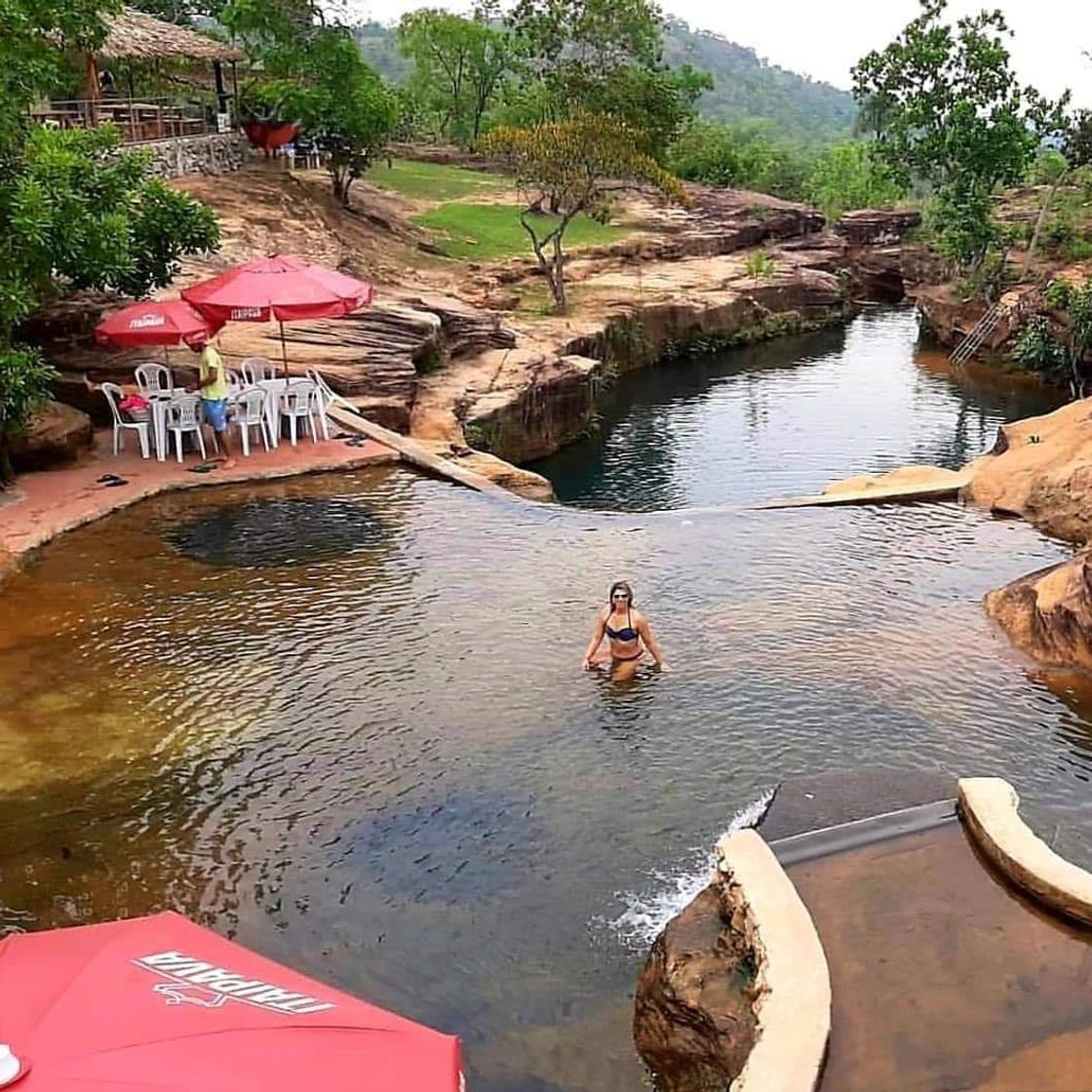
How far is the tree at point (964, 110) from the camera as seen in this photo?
3569 centimetres

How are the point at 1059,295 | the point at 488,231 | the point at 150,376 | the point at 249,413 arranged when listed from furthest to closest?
the point at 488,231 → the point at 1059,295 → the point at 150,376 → the point at 249,413

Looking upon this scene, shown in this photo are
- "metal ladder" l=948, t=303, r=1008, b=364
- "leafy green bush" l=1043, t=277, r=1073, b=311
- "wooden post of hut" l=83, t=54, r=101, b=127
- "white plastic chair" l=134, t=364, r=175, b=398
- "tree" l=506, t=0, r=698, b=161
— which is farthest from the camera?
"metal ladder" l=948, t=303, r=1008, b=364

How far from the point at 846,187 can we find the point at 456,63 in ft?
69.0

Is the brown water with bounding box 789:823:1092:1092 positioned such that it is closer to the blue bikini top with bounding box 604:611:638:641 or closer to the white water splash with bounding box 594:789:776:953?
the white water splash with bounding box 594:789:776:953

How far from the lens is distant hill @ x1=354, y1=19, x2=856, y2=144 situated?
125688 mm

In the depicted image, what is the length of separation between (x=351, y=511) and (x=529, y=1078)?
894 cm

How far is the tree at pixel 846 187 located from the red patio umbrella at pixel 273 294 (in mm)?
39725

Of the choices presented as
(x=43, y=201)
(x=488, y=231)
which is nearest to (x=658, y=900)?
(x=43, y=201)

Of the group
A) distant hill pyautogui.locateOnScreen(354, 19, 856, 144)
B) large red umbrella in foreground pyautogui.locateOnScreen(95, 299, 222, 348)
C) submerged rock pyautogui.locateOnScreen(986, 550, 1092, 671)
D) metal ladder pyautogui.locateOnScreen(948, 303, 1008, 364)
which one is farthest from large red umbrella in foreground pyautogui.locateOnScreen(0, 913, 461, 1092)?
distant hill pyautogui.locateOnScreen(354, 19, 856, 144)

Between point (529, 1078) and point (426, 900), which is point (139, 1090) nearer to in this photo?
point (529, 1078)

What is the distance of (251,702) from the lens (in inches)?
374

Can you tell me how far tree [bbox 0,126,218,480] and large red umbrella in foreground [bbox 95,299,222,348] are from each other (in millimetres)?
516

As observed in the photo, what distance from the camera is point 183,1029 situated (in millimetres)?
4219

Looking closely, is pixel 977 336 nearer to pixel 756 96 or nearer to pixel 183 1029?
pixel 183 1029
